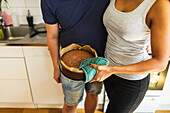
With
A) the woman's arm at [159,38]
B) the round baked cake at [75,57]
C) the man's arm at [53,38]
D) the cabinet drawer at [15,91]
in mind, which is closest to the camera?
the woman's arm at [159,38]

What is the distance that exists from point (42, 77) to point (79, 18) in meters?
0.81

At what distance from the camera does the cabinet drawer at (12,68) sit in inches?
54.7

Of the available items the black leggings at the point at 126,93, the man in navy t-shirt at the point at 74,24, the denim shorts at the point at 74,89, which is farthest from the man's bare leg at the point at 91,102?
the black leggings at the point at 126,93

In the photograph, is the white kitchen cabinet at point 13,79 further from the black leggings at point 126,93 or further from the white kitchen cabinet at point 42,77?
the black leggings at point 126,93

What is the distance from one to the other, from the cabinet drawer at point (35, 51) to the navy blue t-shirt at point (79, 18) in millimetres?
404

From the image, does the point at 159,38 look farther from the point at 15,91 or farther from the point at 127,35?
the point at 15,91

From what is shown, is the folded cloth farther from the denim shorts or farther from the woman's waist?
the denim shorts

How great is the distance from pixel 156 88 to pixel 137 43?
36.0 inches

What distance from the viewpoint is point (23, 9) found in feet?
5.53

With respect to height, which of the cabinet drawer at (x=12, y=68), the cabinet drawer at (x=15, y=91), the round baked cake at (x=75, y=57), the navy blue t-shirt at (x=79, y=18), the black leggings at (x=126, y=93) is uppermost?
the navy blue t-shirt at (x=79, y=18)

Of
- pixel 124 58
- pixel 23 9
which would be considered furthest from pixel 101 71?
pixel 23 9

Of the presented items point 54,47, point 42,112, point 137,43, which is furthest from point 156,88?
point 42,112

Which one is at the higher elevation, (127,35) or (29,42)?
(127,35)

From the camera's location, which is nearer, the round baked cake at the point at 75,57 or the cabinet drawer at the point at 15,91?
the round baked cake at the point at 75,57
